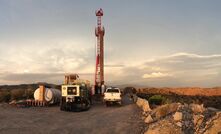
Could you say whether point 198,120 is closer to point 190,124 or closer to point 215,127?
point 190,124

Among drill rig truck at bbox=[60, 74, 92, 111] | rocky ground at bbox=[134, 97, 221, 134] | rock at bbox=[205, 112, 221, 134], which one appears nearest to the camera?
rock at bbox=[205, 112, 221, 134]

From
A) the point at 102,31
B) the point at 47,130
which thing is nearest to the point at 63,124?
the point at 47,130

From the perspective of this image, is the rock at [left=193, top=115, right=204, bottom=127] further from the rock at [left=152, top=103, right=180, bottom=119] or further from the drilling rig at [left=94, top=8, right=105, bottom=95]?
the drilling rig at [left=94, top=8, right=105, bottom=95]

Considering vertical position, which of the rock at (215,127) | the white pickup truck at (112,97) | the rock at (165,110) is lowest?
the rock at (215,127)

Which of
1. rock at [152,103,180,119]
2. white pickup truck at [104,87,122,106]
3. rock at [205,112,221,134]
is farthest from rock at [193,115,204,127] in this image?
white pickup truck at [104,87,122,106]

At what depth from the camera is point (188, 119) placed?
20.2 metres

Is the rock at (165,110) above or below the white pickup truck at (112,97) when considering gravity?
below

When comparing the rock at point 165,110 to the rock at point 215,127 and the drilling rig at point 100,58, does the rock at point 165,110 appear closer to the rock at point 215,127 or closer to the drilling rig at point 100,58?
the rock at point 215,127

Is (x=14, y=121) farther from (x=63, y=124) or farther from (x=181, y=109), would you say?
(x=181, y=109)

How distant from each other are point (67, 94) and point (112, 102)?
20.4 feet

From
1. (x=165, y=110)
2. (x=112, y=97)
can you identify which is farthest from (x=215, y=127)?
(x=112, y=97)

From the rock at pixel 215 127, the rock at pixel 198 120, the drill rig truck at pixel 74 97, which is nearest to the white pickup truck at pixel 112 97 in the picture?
the drill rig truck at pixel 74 97

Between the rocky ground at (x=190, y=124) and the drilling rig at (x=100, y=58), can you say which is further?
the drilling rig at (x=100, y=58)

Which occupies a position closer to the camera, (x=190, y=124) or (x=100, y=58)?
(x=190, y=124)
